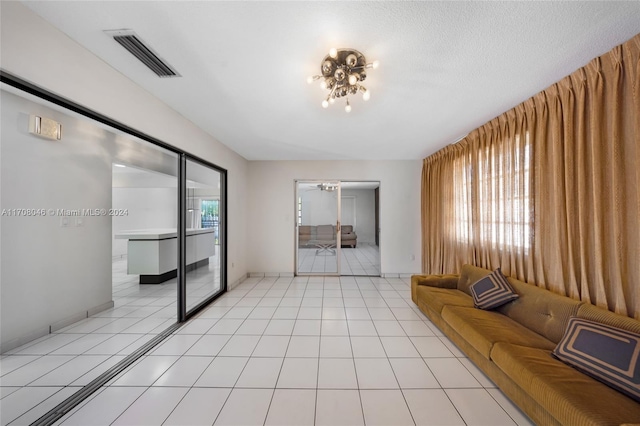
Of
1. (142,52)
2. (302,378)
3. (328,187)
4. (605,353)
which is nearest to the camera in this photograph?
(605,353)

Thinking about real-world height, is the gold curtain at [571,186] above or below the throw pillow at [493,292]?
above

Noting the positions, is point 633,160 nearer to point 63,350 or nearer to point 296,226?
point 296,226

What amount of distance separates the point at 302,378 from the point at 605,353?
210 cm

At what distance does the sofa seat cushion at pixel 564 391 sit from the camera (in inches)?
47.4

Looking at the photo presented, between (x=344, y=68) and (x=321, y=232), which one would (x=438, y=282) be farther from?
(x=344, y=68)

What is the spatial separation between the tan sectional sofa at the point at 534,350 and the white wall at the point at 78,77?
3650 mm

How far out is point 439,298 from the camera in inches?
115

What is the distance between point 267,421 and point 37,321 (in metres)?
2.89

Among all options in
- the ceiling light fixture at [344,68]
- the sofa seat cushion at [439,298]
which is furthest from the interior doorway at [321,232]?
the ceiling light fixture at [344,68]

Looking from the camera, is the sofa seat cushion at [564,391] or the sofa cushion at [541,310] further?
the sofa cushion at [541,310]

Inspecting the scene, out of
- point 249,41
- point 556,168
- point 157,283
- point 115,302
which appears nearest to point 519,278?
point 556,168

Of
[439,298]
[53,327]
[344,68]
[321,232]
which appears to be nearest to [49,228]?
[53,327]

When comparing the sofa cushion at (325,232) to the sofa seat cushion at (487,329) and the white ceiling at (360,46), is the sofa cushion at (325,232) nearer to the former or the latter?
the white ceiling at (360,46)

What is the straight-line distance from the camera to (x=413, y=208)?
17.6 ft
